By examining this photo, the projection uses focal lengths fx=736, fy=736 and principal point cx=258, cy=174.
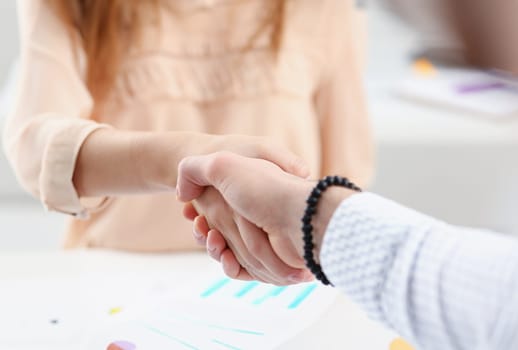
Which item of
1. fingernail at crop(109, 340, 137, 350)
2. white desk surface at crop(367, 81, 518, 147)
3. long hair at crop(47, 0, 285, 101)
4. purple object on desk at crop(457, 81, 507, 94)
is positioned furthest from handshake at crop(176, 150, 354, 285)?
purple object on desk at crop(457, 81, 507, 94)

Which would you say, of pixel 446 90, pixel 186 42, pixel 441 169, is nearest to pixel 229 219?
pixel 186 42

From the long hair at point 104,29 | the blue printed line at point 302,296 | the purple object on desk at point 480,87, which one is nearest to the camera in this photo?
the blue printed line at point 302,296

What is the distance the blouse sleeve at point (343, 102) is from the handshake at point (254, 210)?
29 cm

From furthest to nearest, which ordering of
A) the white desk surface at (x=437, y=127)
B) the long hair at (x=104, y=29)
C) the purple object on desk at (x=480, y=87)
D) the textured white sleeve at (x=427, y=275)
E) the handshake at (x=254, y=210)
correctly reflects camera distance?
the purple object on desk at (x=480, y=87) < the white desk surface at (x=437, y=127) < the long hair at (x=104, y=29) < the handshake at (x=254, y=210) < the textured white sleeve at (x=427, y=275)

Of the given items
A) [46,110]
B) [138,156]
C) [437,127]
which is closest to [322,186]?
[138,156]

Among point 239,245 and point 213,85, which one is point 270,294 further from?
point 213,85

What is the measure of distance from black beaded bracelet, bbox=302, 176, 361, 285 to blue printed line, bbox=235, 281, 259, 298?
0.15 metres

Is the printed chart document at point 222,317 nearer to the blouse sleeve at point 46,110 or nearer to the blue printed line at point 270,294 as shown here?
the blue printed line at point 270,294

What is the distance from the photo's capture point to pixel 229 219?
0.59 metres

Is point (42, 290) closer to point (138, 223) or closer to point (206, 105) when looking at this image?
point (138, 223)

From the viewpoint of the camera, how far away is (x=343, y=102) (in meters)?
0.87

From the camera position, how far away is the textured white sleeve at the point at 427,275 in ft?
1.32

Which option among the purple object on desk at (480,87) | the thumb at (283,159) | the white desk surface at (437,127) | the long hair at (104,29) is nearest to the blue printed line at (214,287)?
the thumb at (283,159)

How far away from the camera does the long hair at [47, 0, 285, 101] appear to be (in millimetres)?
758
